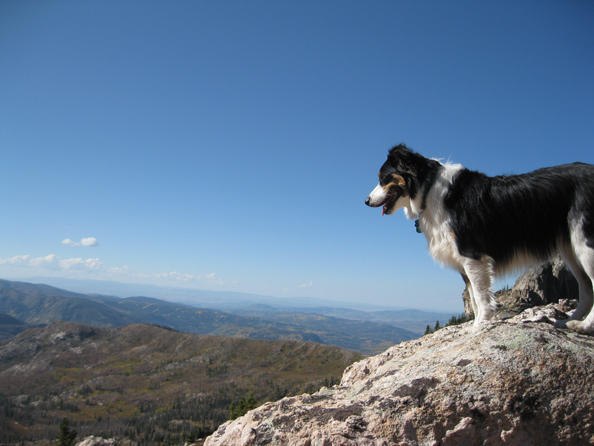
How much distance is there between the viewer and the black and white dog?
18.5ft

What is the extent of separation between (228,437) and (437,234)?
198 inches

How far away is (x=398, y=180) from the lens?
6738 millimetres

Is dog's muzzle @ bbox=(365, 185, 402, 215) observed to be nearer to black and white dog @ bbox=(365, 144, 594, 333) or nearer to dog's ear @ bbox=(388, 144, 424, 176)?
black and white dog @ bbox=(365, 144, 594, 333)

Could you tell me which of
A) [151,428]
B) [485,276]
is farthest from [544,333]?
[151,428]

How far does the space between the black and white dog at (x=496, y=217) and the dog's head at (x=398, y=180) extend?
0.8 inches

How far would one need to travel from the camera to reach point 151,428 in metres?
186

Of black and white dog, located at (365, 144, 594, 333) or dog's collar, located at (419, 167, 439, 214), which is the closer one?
black and white dog, located at (365, 144, 594, 333)

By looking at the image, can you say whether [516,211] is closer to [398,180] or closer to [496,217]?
[496,217]

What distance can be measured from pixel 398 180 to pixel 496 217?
1.87 metres

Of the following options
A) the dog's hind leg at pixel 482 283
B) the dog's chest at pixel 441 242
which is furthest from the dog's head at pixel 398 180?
the dog's hind leg at pixel 482 283

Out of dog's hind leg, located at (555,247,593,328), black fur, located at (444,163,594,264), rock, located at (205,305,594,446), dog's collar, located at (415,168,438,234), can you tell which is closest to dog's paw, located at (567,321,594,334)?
dog's hind leg, located at (555,247,593,328)

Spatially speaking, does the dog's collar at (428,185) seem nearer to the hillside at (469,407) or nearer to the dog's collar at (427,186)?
the dog's collar at (427,186)

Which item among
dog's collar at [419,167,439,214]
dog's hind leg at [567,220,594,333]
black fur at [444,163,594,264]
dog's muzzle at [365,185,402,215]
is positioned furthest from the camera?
dog's muzzle at [365,185,402,215]

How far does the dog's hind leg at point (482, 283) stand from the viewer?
6051mm
